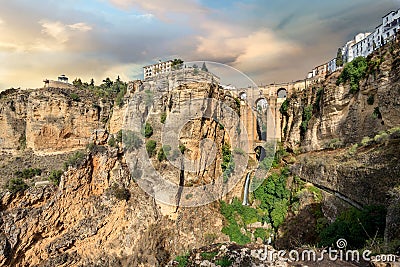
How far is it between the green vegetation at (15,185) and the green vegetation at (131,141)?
17.3 feet

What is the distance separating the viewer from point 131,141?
49.7 ft

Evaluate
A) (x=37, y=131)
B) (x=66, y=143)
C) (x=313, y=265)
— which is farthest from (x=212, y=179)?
(x=313, y=265)

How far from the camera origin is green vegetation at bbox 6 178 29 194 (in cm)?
1122

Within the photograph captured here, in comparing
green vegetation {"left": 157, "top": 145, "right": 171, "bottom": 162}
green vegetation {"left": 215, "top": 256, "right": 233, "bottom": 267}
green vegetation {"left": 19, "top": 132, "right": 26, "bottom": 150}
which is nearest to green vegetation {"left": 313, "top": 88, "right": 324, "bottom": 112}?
green vegetation {"left": 157, "top": 145, "right": 171, "bottom": 162}

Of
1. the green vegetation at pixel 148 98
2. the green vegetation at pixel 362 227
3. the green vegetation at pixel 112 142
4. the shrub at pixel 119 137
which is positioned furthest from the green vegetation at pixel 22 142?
the green vegetation at pixel 362 227

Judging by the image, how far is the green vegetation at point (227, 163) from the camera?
60.8 ft

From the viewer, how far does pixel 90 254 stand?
12.2 metres

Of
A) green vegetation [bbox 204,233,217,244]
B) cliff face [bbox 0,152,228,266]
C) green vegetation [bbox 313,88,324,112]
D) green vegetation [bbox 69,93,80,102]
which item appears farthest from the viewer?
green vegetation [bbox 313,88,324,112]

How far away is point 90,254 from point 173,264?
8435 millimetres

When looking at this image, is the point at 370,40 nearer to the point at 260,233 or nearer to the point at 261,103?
the point at 261,103

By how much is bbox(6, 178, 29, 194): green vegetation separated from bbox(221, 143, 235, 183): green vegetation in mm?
11877

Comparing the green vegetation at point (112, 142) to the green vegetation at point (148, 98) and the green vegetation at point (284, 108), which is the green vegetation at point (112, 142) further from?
A: the green vegetation at point (284, 108)

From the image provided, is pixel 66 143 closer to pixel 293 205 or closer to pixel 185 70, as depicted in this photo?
pixel 185 70

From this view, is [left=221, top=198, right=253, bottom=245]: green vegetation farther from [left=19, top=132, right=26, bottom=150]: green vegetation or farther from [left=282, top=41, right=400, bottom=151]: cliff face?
[left=19, top=132, right=26, bottom=150]: green vegetation
